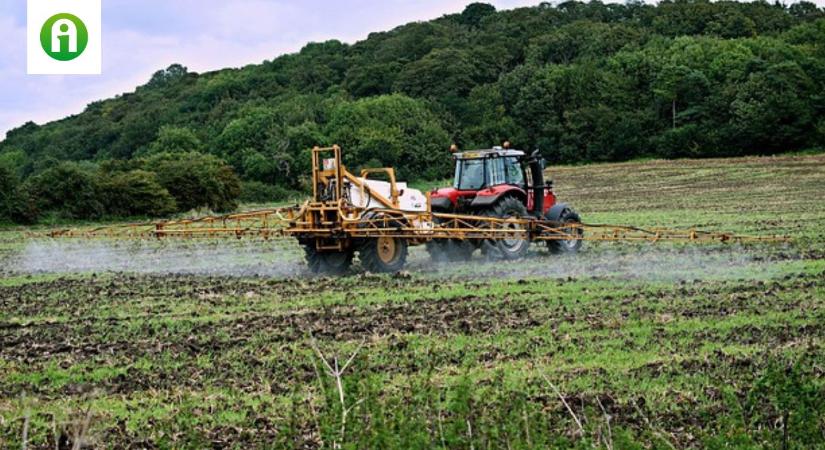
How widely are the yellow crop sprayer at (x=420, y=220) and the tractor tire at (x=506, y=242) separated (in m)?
0.02

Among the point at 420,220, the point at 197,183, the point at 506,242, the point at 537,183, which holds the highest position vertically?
the point at 197,183

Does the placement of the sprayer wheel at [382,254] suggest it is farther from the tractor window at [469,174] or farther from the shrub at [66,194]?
the shrub at [66,194]

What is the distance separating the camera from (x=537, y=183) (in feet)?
70.1

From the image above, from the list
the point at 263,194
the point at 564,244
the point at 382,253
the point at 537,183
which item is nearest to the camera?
the point at 382,253

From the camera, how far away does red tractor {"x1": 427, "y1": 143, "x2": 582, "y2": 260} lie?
20328 mm

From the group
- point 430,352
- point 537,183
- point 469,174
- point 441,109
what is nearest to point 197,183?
point 469,174

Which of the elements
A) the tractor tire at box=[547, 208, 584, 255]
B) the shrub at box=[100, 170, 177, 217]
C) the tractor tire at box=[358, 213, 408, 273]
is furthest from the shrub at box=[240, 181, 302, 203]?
the tractor tire at box=[358, 213, 408, 273]

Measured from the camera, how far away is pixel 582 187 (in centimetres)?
5566

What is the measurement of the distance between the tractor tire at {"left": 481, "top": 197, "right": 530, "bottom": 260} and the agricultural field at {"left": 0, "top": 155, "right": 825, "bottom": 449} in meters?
0.42

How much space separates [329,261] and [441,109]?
71070 millimetres

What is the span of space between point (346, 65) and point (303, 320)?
318ft

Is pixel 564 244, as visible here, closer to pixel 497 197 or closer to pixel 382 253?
pixel 497 197

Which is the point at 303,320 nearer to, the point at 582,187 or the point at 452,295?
the point at 452,295

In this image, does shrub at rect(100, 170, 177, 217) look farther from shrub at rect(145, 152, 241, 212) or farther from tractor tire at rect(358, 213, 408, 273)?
tractor tire at rect(358, 213, 408, 273)
